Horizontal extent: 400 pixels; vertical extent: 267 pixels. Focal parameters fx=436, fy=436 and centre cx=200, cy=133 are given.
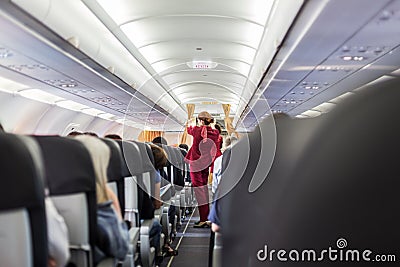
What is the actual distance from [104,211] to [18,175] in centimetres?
100

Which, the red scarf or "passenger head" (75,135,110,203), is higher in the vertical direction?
the red scarf

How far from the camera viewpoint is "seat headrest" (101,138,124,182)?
2516mm

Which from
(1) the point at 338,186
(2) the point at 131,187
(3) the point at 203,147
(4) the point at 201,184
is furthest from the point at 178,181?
(1) the point at 338,186

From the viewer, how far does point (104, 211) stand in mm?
2336

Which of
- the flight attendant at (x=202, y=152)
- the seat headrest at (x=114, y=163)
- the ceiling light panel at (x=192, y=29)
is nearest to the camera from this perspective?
the seat headrest at (x=114, y=163)

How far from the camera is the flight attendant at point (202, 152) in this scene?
6695mm

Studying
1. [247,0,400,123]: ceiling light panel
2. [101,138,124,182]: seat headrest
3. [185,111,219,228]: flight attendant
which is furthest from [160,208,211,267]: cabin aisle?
[101,138,124,182]: seat headrest

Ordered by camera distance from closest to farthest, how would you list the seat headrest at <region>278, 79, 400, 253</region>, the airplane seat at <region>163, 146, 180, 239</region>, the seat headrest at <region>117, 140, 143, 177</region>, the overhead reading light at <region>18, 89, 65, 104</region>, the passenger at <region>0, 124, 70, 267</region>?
the seat headrest at <region>278, 79, 400, 253</region> → the passenger at <region>0, 124, 70, 267</region> → the seat headrest at <region>117, 140, 143, 177</region> → the airplane seat at <region>163, 146, 180, 239</region> → the overhead reading light at <region>18, 89, 65, 104</region>

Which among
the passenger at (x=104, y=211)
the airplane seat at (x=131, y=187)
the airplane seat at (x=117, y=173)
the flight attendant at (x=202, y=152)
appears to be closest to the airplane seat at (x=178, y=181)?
the flight attendant at (x=202, y=152)

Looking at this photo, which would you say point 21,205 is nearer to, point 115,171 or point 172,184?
point 115,171

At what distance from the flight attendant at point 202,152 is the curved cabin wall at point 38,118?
4.87m

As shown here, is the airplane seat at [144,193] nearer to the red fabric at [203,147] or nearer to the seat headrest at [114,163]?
the seat headrest at [114,163]

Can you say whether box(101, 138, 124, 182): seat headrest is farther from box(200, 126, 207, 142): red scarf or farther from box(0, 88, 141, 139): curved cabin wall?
box(0, 88, 141, 139): curved cabin wall

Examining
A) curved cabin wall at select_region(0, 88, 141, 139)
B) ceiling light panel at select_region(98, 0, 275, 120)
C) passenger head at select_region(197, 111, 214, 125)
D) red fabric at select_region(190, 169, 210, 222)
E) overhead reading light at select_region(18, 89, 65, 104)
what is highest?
ceiling light panel at select_region(98, 0, 275, 120)
